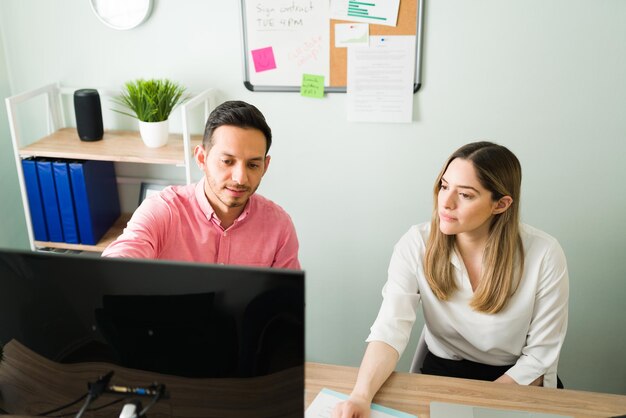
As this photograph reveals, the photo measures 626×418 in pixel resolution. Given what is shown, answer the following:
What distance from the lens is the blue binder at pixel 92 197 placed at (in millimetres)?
2223

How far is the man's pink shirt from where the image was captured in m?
1.63

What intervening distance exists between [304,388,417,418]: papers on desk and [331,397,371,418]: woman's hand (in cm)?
2

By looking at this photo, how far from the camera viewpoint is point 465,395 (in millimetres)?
1363

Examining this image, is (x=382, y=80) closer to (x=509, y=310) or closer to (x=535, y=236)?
(x=535, y=236)

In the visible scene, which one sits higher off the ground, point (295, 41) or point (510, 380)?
point (295, 41)

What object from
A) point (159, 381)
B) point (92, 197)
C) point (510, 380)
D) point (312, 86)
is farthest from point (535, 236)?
point (92, 197)

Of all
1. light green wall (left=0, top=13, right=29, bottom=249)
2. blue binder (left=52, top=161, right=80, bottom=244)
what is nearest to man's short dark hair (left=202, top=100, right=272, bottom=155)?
blue binder (left=52, top=161, right=80, bottom=244)

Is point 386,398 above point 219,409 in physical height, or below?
below

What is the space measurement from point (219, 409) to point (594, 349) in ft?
7.18

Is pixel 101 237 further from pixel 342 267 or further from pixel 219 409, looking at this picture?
pixel 219 409

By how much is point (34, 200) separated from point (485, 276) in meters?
1.73

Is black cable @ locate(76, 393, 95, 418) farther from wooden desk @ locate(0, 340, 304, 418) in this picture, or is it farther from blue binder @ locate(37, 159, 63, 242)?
blue binder @ locate(37, 159, 63, 242)

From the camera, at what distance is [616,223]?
234 cm

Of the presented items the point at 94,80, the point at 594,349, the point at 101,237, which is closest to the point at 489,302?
the point at 594,349
